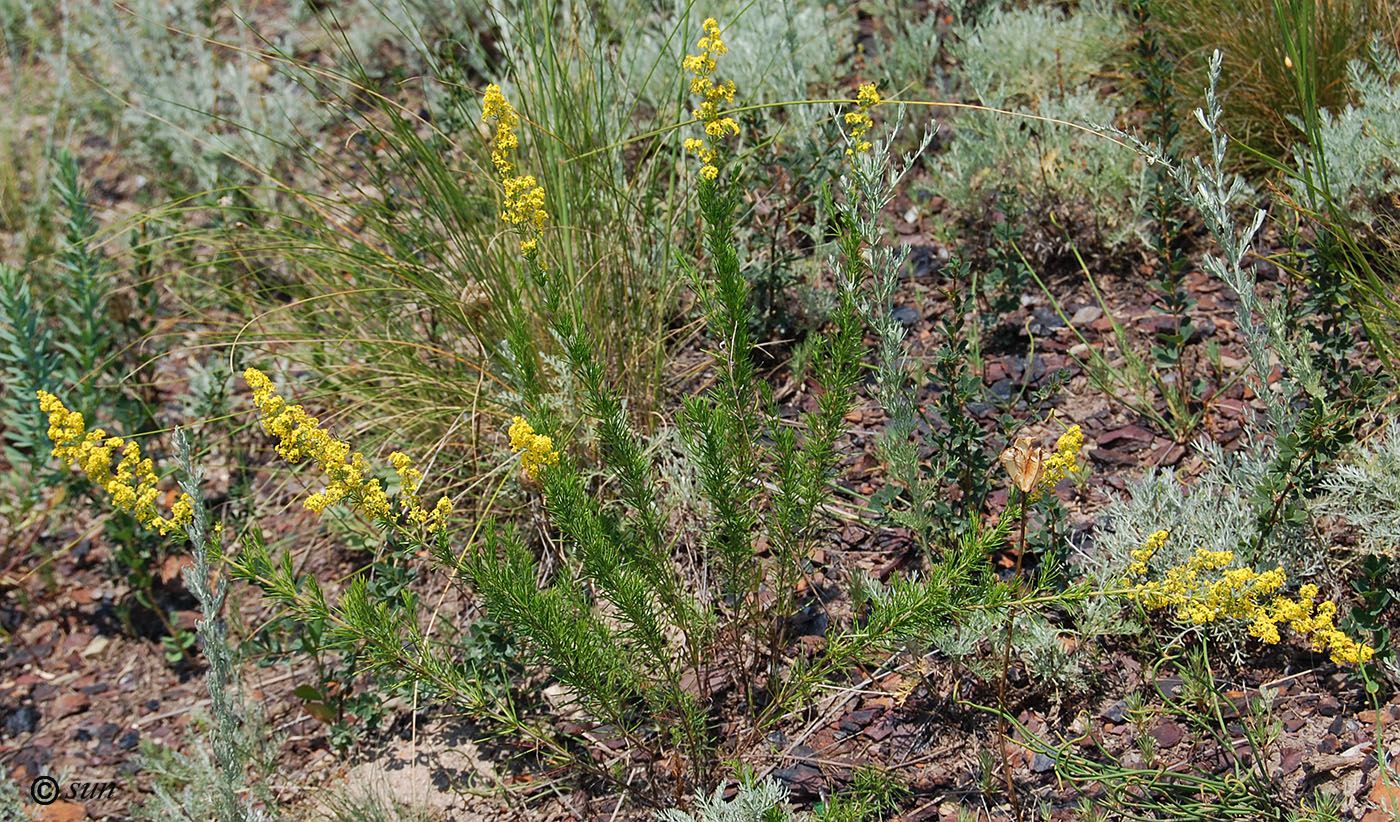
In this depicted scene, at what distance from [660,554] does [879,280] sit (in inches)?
32.8

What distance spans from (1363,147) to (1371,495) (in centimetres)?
122

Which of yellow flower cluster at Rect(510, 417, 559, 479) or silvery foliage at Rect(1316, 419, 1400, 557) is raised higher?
A: yellow flower cluster at Rect(510, 417, 559, 479)

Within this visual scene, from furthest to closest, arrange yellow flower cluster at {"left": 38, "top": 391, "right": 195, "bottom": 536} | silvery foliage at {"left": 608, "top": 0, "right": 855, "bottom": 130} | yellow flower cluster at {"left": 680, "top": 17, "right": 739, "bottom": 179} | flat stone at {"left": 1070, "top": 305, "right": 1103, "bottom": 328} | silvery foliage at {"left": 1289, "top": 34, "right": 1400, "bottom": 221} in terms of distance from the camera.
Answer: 1. silvery foliage at {"left": 608, "top": 0, "right": 855, "bottom": 130}
2. flat stone at {"left": 1070, "top": 305, "right": 1103, "bottom": 328}
3. silvery foliage at {"left": 1289, "top": 34, "right": 1400, "bottom": 221}
4. yellow flower cluster at {"left": 680, "top": 17, "right": 739, "bottom": 179}
5. yellow flower cluster at {"left": 38, "top": 391, "right": 195, "bottom": 536}

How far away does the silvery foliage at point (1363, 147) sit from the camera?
9.96ft

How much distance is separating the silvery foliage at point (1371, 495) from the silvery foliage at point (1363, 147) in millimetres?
899

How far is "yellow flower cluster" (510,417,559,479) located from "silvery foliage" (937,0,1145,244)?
2.11 m

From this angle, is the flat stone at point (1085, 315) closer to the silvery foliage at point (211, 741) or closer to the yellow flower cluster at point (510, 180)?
the yellow flower cluster at point (510, 180)

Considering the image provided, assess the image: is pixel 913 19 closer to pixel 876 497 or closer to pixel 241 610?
pixel 876 497

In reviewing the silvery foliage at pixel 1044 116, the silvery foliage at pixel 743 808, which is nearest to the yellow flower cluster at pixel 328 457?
the silvery foliage at pixel 743 808

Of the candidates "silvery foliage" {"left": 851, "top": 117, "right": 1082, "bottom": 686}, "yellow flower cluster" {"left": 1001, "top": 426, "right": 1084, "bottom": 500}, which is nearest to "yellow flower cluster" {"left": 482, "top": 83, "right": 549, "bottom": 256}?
"silvery foliage" {"left": 851, "top": 117, "right": 1082, "bottom": 686}

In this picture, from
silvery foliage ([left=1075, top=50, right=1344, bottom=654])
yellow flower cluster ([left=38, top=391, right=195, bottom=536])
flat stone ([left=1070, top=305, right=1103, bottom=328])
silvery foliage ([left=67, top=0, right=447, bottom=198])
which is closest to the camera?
yellow flower cluster ([left=38, top=391, right=195, bottom=536])

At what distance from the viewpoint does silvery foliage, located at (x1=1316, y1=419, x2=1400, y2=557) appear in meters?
2.38

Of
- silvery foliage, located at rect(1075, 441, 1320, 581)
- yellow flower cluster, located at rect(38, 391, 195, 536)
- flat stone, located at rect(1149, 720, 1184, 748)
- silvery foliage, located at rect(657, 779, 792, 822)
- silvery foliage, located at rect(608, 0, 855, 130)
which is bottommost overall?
flat stone, located at rect(1149, 720, 1184, 748)

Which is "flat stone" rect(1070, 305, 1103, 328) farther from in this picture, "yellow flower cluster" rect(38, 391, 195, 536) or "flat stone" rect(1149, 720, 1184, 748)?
"yellow flower cluster" rect(38, 391, 195, 536)
